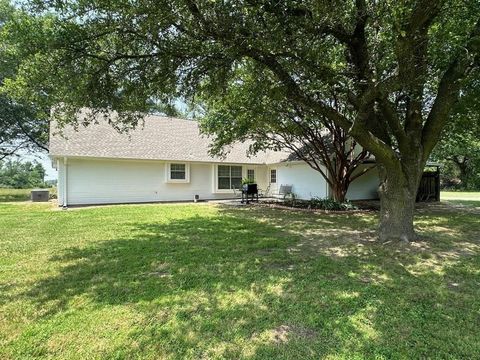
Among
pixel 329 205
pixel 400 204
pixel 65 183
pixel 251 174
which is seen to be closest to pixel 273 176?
pixel 251 174

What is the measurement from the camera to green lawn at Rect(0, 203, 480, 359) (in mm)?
2955

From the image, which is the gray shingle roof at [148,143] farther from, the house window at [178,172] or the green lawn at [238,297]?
the green lawn at [238,297]

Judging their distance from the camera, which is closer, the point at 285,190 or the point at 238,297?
the point at 238,297

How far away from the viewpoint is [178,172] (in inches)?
714

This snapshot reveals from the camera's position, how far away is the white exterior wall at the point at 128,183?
50.5 feet

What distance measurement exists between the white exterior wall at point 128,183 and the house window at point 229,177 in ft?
1.44

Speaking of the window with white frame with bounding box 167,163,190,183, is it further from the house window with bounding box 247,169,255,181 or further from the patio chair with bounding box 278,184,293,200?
the patio chair with bounding box 278,184,293,200

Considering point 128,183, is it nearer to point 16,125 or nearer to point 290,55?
point 290,55

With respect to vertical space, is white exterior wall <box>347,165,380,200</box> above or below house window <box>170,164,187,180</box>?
below

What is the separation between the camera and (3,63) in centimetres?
673

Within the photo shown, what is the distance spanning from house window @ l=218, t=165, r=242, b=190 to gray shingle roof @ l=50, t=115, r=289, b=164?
0.60m

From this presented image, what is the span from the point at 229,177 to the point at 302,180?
445 cm

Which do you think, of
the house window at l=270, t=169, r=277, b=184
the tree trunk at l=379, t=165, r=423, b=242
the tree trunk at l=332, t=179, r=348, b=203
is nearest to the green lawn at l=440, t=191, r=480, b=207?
the tree trunk at l=332, t=179, r=348, b=203

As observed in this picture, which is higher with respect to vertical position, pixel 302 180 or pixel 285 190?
pixel 302 180
